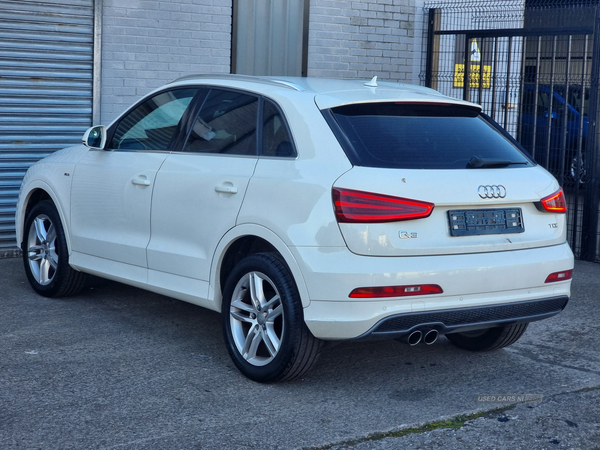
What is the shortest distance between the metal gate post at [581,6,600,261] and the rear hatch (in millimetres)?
4338

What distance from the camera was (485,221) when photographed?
452 centimetres

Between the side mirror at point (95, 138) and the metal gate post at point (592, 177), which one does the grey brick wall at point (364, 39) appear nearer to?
the metal gate post at point (592, 177)

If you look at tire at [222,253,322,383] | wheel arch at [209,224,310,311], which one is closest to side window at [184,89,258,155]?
wheel arch at [209,224,310,311]

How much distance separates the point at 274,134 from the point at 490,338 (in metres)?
1.91

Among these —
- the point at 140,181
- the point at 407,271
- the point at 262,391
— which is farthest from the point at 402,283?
the point at 140,181

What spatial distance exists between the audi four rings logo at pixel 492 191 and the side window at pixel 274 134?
3.33 feet

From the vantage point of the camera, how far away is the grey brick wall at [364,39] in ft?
34.9

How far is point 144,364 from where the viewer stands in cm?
509

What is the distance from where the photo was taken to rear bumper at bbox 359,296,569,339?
430cm

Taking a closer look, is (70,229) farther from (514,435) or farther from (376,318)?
(514,435)

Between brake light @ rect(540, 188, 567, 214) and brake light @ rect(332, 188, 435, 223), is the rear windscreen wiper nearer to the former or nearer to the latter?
brake light @ rect(540, 188, 567, 214)

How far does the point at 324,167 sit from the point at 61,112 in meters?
5.32

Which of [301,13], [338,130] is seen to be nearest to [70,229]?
[338,130]

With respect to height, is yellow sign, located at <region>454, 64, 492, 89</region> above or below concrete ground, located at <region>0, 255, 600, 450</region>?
above
